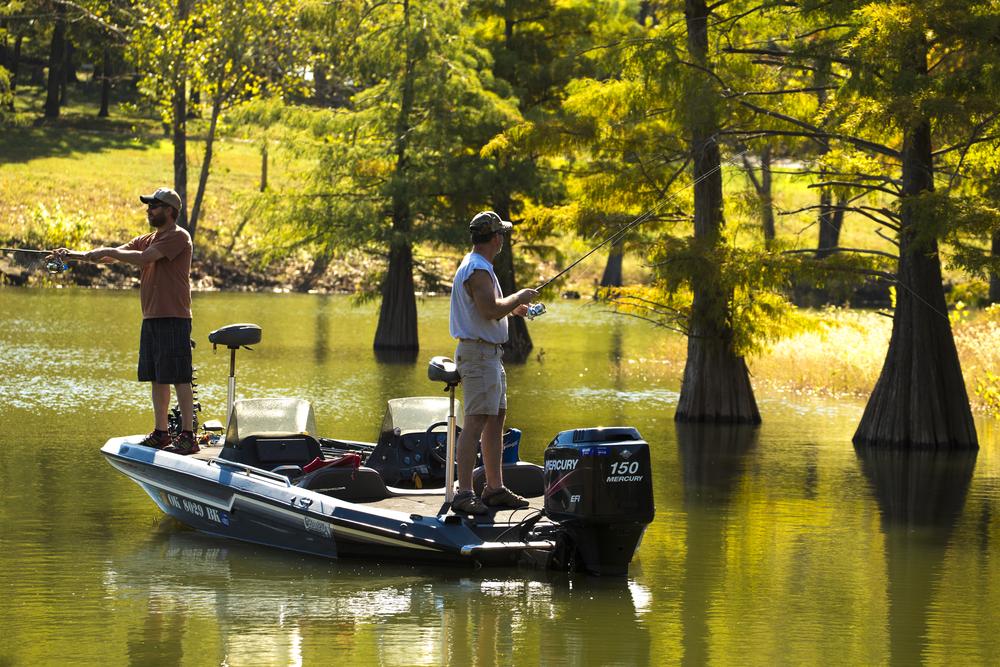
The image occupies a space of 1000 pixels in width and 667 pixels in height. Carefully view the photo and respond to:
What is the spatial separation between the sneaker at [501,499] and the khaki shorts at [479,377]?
1.82 feet

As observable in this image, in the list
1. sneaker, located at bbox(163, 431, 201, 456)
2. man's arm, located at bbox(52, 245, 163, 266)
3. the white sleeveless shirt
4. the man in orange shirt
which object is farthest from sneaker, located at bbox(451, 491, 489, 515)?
man's arm, located at bbox(52, 245, 163, 266)

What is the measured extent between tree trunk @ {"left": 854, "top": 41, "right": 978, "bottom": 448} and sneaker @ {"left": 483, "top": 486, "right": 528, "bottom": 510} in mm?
8316

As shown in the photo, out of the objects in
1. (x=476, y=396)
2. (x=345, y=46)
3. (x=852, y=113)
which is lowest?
(x=476, y=396)

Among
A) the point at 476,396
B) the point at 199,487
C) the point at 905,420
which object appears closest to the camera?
the point at 476,396

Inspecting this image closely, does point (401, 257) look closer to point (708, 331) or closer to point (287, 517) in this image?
point (708, 331)

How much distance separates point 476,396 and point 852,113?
7.57m

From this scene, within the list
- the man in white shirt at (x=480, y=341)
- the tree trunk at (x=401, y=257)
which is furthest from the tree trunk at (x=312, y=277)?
the man in white shirt at (x=480, y=341)

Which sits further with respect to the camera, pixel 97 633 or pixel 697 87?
pixel 697 87

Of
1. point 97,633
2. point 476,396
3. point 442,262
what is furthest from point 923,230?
point 442,262

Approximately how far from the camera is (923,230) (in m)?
16.4

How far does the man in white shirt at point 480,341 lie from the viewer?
1048 cm

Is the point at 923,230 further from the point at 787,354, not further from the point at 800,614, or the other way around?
the point at 787,354

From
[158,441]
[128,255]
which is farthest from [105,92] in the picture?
[128,255]

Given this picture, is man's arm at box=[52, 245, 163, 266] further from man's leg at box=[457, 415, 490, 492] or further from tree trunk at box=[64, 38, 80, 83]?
tree trunk at box=[64, 38, 80, 83]
